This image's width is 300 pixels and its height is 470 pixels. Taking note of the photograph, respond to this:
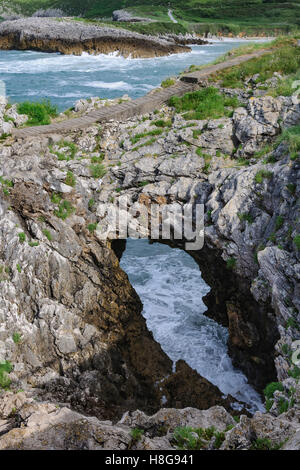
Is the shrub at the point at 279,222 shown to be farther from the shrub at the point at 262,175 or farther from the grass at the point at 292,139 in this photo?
the grass at the point at 292,139

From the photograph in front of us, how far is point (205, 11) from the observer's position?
294 feet

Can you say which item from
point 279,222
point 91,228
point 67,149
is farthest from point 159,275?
point 279,222

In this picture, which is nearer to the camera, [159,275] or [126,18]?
[159,275]

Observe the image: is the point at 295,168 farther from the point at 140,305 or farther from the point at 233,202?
the point at 140,305

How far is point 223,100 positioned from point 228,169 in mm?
4905

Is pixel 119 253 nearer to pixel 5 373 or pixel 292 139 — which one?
pixel 5 373

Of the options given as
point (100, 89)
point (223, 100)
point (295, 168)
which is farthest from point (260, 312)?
point (100, 89)

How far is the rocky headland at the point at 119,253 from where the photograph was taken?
11.4 meters

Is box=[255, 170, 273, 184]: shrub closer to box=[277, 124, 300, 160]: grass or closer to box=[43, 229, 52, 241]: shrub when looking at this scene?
box=[277, 124, 300, 160]: grass

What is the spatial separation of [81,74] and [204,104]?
998 inches

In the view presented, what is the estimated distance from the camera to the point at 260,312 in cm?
1363

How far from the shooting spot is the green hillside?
7556 cm

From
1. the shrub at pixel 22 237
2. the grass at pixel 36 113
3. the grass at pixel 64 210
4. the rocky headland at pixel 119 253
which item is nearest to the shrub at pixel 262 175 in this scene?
the rocky headland at pixel 119 253
